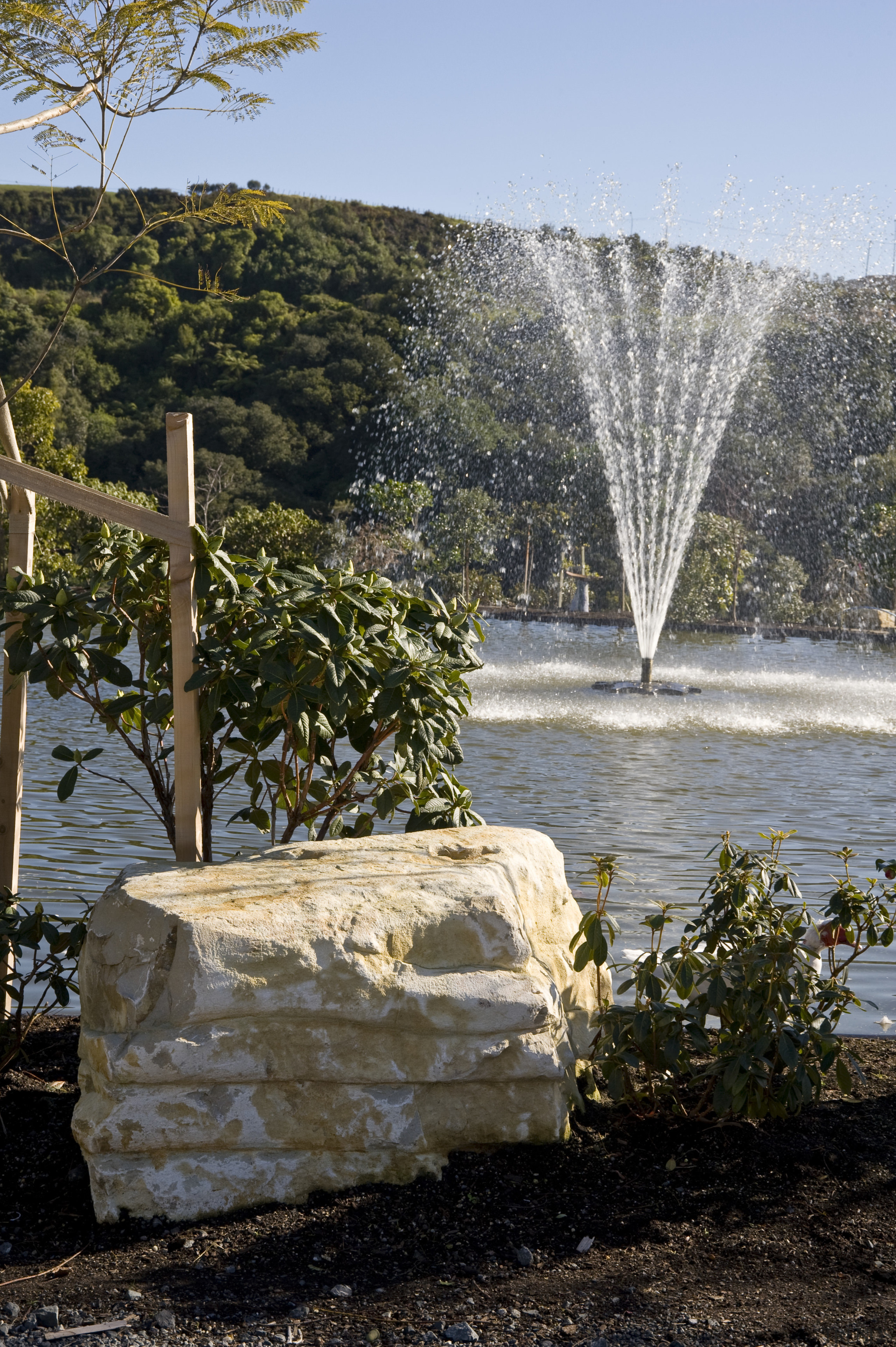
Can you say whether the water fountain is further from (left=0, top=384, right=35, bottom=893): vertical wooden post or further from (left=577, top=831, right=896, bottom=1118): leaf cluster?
(left=0, top=384, right=35, bottom=893): vertical wooden post

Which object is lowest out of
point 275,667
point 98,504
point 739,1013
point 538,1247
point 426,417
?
point 538,1247

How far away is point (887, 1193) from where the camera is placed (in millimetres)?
2283

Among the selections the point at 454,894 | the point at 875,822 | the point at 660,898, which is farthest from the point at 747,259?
the point at 454,894

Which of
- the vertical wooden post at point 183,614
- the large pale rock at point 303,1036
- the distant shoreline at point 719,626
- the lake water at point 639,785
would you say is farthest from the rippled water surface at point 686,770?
the distant shoreline at point 719,626

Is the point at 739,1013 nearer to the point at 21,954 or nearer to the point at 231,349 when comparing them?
the point at 21,954

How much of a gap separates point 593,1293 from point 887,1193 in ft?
2.36

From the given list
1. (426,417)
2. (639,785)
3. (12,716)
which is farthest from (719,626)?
(12,716)

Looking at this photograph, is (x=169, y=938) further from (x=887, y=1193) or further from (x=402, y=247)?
(x=402, y=247)

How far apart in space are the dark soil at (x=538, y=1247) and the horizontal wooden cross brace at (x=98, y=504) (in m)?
1.35

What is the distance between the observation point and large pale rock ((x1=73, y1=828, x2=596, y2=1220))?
6.98ft

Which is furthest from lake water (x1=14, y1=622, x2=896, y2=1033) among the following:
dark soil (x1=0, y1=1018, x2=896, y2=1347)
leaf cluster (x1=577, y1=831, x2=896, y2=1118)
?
dark soil (x1=0, y1=1018, x2=896, y2=1347)

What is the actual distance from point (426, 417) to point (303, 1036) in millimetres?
38445

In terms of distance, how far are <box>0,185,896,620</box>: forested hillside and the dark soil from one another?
2575 centimetres

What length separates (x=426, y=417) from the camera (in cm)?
3944
